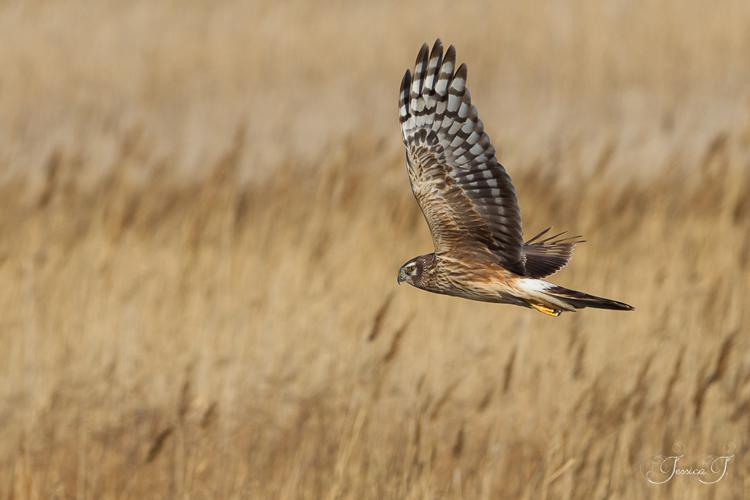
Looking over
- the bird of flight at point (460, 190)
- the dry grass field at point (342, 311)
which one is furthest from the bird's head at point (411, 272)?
the dry grass field at point (342, 311)

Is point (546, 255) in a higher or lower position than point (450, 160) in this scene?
lower

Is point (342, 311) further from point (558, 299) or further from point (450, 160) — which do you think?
point (558, 299)

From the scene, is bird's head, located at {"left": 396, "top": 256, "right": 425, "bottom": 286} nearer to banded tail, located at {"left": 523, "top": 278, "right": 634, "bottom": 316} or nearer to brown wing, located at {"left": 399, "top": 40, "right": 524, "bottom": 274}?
brown wing, located at {"left": 399, "top": 40, "right": 524, "bottom": 274}

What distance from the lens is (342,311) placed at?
5008 millimetres

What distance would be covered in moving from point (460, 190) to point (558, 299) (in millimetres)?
509

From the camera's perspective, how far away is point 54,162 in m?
5.29

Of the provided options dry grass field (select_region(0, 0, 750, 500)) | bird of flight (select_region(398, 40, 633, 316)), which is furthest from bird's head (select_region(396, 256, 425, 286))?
dry grass field (select_region(0, 0, 750, 500))

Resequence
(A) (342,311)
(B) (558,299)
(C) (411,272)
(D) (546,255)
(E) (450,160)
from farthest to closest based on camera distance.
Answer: (A) (342,311), (D) (546,255), (C) (411,272), (E) (450,160), (B) (558,299)

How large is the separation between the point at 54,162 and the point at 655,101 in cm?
438

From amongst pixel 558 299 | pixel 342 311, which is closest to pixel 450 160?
pixel 558 299

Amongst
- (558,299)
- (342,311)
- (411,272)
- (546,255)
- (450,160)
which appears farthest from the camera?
(342,311)

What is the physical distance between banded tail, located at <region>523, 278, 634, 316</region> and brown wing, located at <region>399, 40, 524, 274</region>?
0.68 ft

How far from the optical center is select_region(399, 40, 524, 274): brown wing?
3869mm

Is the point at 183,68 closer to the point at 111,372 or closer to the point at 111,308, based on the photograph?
the point at 111,308
